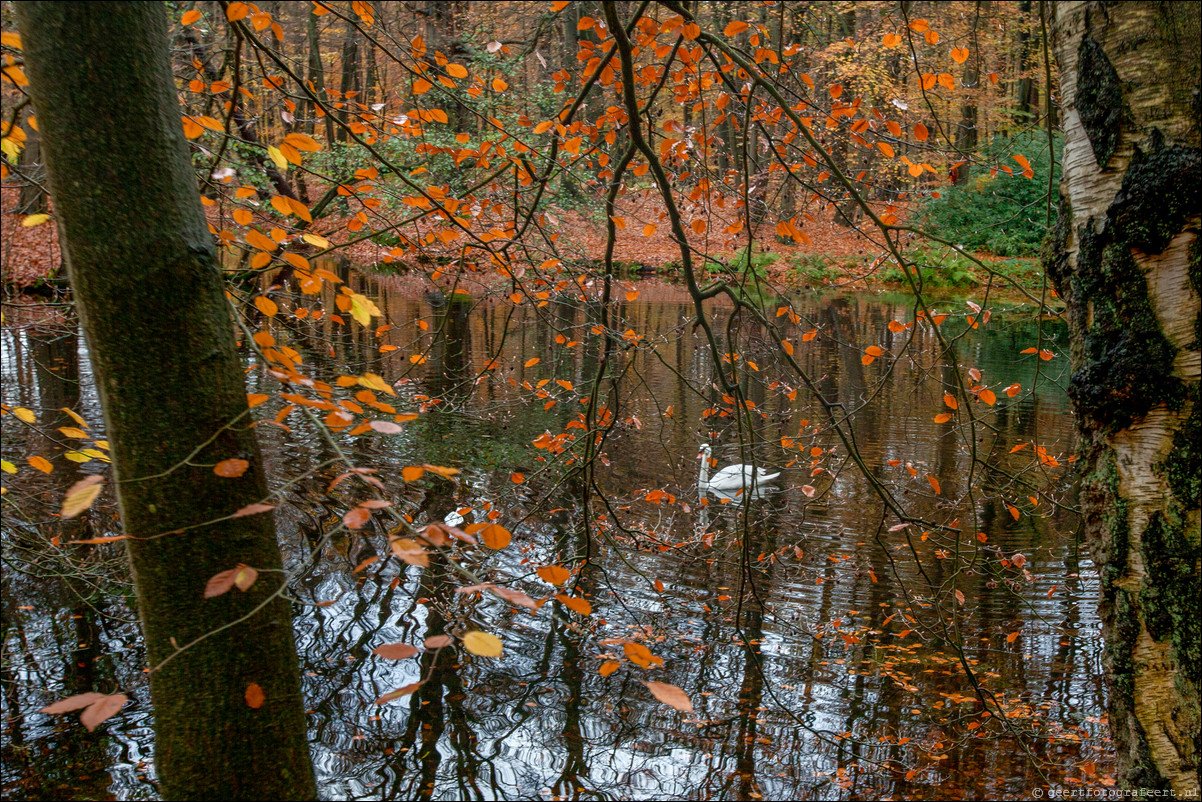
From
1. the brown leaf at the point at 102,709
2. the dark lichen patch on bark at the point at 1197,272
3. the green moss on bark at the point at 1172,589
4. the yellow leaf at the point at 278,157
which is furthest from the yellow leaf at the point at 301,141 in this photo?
the green moss on bark at the point at 1172,589

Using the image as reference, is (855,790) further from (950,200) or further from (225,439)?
(950,200)

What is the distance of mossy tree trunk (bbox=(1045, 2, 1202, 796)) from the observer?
142cm

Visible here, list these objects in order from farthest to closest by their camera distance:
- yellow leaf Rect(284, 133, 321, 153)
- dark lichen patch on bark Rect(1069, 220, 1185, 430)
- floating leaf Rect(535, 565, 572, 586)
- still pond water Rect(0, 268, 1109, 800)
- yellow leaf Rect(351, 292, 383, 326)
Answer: still pond water Rect(0, 268, 1109, 800) < yellow leaf Rect(284, 133, 321, 153) < yellow leaf Rect(351, 292, 383, 326) < floating leaf Rect(535, 565, 572, 586) < dark lichen patch on bark Rect(1069, 220, 1185, 430)

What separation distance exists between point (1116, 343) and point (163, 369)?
1.81 m

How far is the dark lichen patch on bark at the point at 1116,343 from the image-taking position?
146 centimetres

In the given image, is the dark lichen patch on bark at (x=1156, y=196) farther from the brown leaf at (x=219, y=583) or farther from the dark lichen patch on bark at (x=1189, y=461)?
the brown leaf at (x=219, y=583)

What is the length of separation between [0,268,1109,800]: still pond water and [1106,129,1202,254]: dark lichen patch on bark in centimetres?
111

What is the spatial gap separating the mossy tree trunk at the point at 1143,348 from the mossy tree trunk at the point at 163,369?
5.35 ft

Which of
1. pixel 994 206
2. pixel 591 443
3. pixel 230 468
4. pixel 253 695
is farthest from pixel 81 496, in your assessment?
pixel 994 206

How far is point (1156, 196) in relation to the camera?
143 centimetres

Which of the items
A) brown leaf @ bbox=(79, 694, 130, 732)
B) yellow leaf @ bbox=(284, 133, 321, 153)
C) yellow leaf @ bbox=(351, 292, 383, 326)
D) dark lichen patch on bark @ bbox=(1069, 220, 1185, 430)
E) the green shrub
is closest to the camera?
brown leaf @ bbox=(79, 694, 130, 732)

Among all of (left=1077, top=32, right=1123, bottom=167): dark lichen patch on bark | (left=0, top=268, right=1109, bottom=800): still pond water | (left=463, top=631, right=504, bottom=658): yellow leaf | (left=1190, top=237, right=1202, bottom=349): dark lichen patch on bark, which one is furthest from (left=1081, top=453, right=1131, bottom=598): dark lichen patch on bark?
(left=463, top=631, right=504, bottom=658): yellow leaf

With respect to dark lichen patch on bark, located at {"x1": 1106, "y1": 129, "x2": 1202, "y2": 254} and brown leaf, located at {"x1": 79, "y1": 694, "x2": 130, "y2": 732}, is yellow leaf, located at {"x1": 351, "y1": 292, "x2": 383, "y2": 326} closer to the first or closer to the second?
brown leaf, located at {"x1": 79, "y1": 694, "x2": 130, "y2": 732}

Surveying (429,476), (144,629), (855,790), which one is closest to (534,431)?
(429,476)
